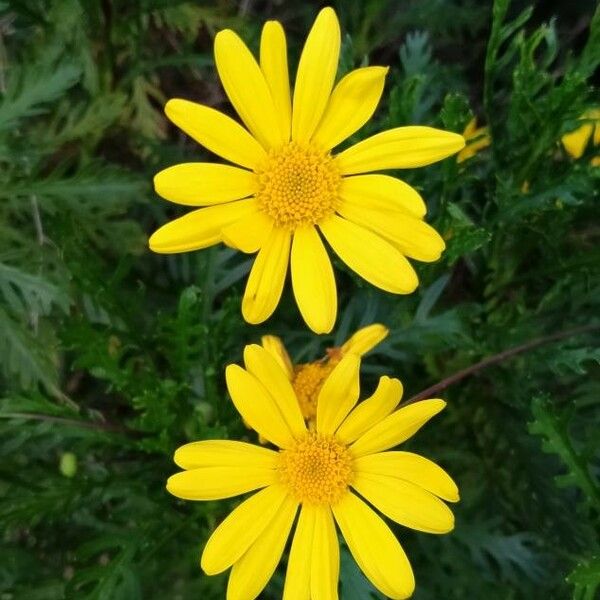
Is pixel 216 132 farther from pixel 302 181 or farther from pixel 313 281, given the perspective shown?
pixel 313 281

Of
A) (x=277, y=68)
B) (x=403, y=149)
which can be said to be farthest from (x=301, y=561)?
(x=277, y=68)

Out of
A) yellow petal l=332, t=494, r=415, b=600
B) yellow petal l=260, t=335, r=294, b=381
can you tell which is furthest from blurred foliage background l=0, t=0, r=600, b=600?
yellow petal l=332, t=494, r=415, b=600

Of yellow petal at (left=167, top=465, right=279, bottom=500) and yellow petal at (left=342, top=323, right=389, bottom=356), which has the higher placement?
yellow petal at (left=342, top=323, right=389, bottom=356)

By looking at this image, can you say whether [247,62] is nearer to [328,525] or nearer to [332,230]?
[332,230]

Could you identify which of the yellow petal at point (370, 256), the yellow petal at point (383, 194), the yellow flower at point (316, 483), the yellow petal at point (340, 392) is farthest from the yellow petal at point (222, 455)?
the yellow petal at point (383, 194)

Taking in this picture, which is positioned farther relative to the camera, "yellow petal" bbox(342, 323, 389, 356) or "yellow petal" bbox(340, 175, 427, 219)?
"yellow petal" bbox(342, 323, 389, 356)

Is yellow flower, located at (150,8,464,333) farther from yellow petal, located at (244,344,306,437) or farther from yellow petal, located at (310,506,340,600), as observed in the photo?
yellow petal, located at (310,506,340,600)
